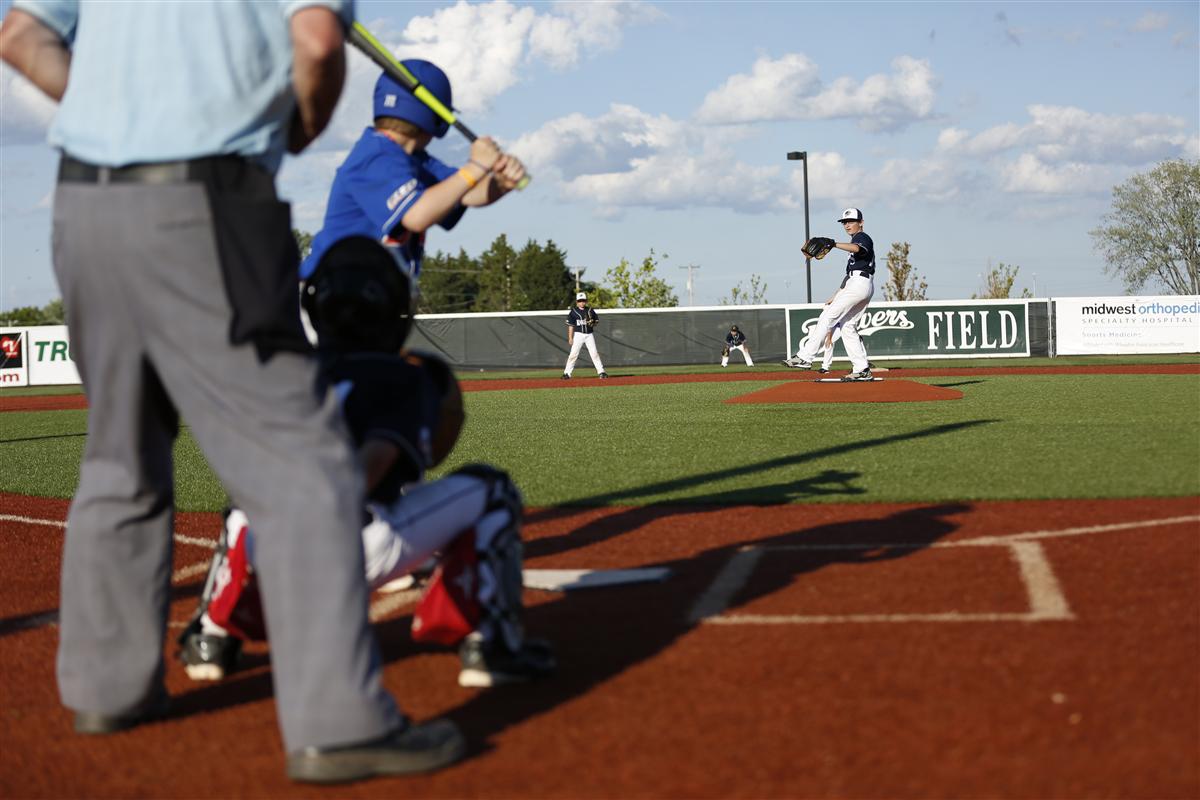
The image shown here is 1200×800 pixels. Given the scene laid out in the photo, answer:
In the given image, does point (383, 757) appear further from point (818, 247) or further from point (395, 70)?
point (818, 247)

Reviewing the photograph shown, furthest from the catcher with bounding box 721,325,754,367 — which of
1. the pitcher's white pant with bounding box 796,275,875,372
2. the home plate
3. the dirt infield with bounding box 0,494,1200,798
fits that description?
the home plate

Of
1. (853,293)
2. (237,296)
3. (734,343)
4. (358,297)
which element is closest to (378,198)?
(358,297)

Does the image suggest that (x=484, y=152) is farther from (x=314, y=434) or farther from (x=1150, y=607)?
(x=1150, y=607)

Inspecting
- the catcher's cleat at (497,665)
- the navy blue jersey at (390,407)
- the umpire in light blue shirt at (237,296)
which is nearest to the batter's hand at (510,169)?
the navy blue jersey at (390,407)

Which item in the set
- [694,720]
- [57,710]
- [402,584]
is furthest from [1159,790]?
[402,584]

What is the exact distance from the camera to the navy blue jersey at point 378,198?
5.32m

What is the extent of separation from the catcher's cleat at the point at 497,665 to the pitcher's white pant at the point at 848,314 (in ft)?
48.2

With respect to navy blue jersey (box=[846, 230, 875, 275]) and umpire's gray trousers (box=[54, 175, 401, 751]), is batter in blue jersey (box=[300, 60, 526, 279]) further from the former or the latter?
navy blue jersey (box=[846, 230, 875, 275])

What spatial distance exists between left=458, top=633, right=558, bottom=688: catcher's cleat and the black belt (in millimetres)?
1547

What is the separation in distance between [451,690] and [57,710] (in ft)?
3.78

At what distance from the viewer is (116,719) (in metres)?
3.63

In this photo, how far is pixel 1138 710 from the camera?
3.42 meters

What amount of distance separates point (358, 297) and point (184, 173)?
0.80 meters

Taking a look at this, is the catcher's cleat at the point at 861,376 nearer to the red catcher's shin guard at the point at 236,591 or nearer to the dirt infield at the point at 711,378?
the dirt infield at the point at 711,378
